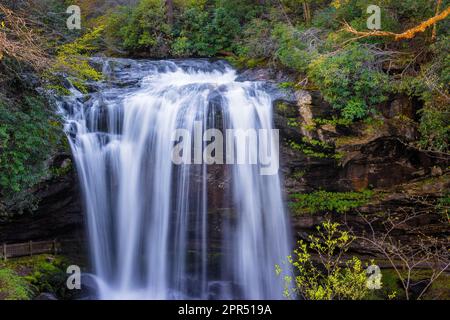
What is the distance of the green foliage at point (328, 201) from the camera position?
35.7 ft

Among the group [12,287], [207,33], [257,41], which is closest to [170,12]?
[207,33]

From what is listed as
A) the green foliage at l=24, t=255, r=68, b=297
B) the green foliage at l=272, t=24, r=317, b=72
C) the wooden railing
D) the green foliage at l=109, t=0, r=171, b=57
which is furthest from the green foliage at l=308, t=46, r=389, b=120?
the green foliage at l=109, t=0, r=171, b=57

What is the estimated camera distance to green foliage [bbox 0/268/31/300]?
7264mm

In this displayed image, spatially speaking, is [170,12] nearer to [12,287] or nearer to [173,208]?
[173,208]

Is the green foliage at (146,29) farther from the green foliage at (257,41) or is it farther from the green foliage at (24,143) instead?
the green foliage at (24,143)

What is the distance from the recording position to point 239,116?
11039mm

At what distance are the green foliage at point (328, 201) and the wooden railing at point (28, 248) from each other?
674 centimetres

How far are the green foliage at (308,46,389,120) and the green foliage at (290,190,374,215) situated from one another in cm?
212

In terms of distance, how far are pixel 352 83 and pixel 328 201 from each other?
3264 mm

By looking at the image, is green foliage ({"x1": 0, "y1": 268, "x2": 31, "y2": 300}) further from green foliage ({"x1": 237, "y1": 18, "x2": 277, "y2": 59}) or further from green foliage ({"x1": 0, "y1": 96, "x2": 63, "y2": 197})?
green foliage ({"x1": 237, "y1": 18, "x2": 277, "y2": 59})

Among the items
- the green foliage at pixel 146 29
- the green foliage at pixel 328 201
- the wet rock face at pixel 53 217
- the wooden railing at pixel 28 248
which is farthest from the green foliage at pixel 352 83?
the green foliage at pixel 146 29

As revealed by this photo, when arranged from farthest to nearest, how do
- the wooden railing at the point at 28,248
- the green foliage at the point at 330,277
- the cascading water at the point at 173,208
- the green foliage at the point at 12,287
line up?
the cascading water at the point at 173,208
the wooden railing at the point at 28,248
the green foliage at the point at 12,287
the green foliage at the point at 330,277
